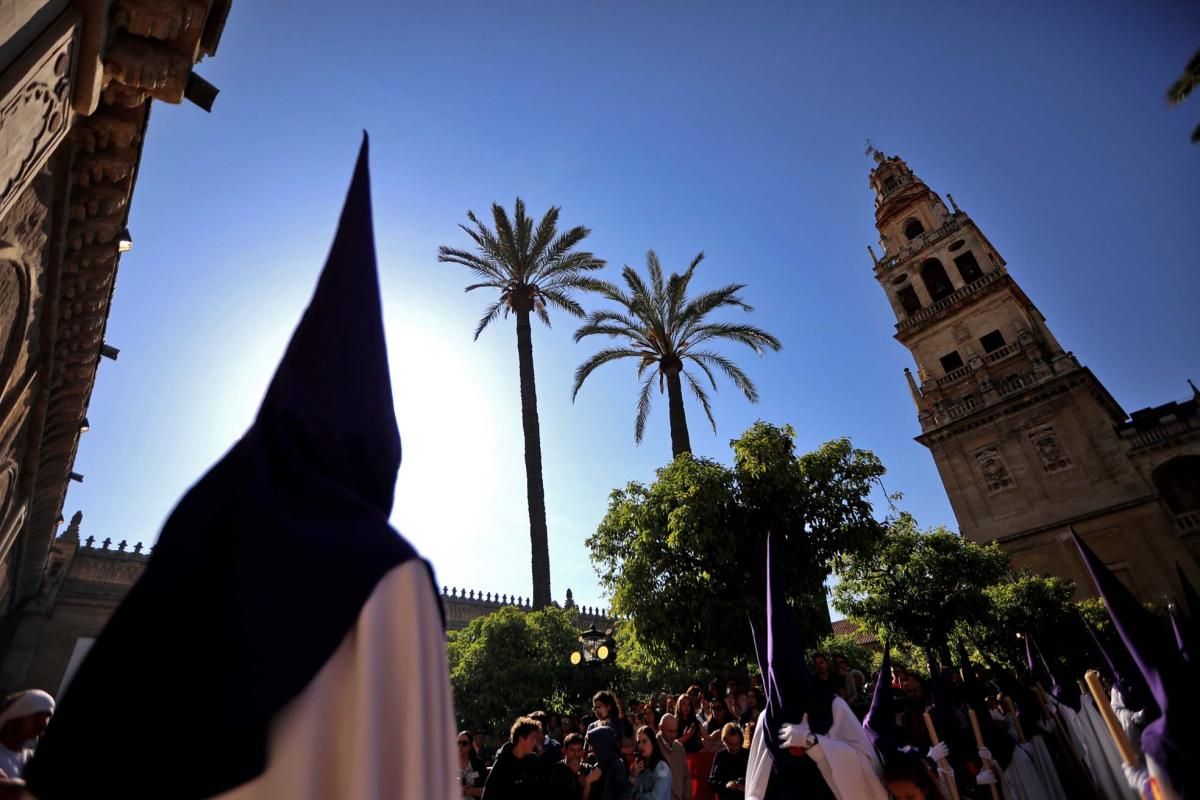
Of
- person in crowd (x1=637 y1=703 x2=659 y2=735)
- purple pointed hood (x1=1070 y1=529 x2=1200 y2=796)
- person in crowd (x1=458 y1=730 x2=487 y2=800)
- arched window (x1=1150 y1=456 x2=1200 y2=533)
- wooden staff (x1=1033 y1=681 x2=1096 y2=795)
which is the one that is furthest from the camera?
arched window (x1=1150 y1=456 x2=1200 y2=533)

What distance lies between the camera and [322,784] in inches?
33.7

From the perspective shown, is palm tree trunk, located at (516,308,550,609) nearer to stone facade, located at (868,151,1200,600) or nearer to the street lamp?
the street lamp

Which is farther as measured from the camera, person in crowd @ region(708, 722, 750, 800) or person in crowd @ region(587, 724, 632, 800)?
person in crowd @ region(708, 722, 750, 800)

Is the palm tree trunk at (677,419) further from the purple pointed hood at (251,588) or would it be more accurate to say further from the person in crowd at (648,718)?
the purple pointed hood at (251,588)

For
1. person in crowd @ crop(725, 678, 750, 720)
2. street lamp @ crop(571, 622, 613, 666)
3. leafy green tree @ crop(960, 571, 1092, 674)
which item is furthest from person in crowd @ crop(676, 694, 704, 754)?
leafy green tree @ crop(960, 571, 1092, 674)

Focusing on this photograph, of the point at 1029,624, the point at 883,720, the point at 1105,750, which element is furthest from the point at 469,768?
the point at 1029,624

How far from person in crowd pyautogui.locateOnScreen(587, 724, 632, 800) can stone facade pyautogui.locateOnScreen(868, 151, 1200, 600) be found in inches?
941

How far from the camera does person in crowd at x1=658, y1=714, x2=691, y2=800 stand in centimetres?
624

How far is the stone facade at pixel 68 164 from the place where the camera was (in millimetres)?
3900

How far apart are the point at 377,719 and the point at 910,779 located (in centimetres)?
440

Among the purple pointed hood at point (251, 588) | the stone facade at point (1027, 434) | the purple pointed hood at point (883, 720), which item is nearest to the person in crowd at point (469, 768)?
the purple pointed hood at point (883, 720)

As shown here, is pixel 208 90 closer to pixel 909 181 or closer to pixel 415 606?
pixel 415 606

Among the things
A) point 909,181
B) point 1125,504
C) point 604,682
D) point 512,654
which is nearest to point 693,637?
point 604,682

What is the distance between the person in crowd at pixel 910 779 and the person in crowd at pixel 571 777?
2393 mm
